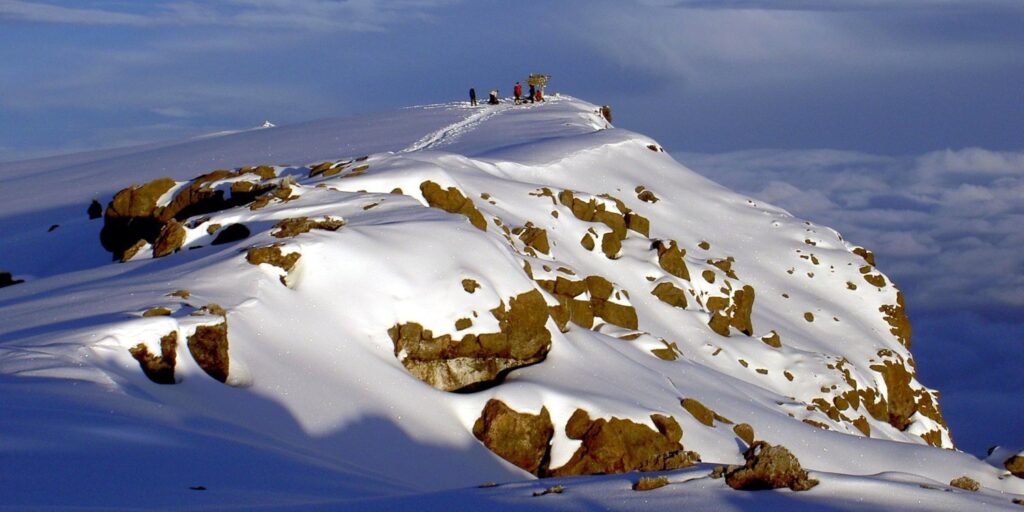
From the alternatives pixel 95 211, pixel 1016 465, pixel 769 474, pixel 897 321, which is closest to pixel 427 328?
pixel 769 474

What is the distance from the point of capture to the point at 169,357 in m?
19.1

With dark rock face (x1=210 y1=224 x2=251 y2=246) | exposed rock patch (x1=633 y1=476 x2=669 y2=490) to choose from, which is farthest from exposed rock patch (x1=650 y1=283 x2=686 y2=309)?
exposed rock patch (x1=633 y1=476 x2=669 y2=490)

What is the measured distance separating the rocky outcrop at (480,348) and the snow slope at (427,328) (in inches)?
12.8

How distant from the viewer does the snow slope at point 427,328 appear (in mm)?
12914

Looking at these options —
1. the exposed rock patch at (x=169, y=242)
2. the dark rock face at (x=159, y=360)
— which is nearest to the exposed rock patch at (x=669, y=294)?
the exposed rock patch at (x=169, y=242)

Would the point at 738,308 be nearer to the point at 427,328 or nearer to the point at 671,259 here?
the point at 671,259

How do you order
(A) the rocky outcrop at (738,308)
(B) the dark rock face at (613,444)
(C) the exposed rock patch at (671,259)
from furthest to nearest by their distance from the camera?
(A) the rocky outcrop at (738,308) → (C) the exposed rock patch at (671,259) → (B) the dark rock face at (613,444)

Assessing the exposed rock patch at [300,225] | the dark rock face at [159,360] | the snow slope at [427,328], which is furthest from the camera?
the exposed rock patch at [300,225]

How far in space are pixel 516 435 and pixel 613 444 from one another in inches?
81.5

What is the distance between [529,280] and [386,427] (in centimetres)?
717

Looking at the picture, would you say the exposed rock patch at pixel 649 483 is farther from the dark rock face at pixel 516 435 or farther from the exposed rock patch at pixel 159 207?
the exposed rock patch at pixel 159 207

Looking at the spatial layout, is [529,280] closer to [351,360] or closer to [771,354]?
[351,360]

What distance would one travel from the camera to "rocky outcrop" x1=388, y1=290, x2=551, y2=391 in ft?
77.0

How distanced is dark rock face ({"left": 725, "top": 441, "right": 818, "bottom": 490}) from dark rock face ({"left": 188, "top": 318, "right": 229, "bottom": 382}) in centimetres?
1083
